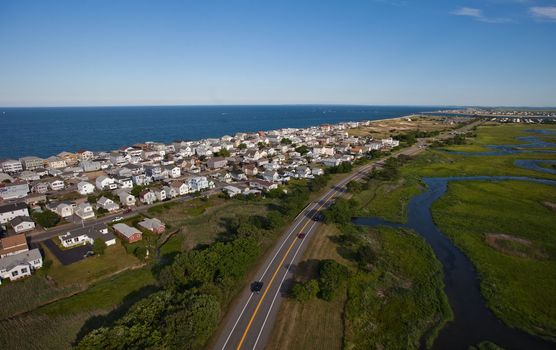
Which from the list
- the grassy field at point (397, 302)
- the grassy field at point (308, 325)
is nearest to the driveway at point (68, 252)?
the grassy field at point (308, 325)

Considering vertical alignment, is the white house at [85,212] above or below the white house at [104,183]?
below

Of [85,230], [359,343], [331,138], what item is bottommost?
[359,343]

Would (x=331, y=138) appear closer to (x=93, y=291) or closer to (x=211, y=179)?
(x=211, y=179)

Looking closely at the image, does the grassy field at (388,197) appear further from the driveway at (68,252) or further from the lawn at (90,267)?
the driveway at (68,252)

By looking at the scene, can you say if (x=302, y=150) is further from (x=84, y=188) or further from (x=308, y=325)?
(x=308, y=325)

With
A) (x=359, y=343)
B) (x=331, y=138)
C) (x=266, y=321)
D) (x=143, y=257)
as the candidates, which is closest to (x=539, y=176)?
(x=331, y=138)

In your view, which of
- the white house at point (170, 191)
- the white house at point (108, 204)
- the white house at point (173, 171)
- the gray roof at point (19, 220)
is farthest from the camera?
the white house at point (173, 171)
